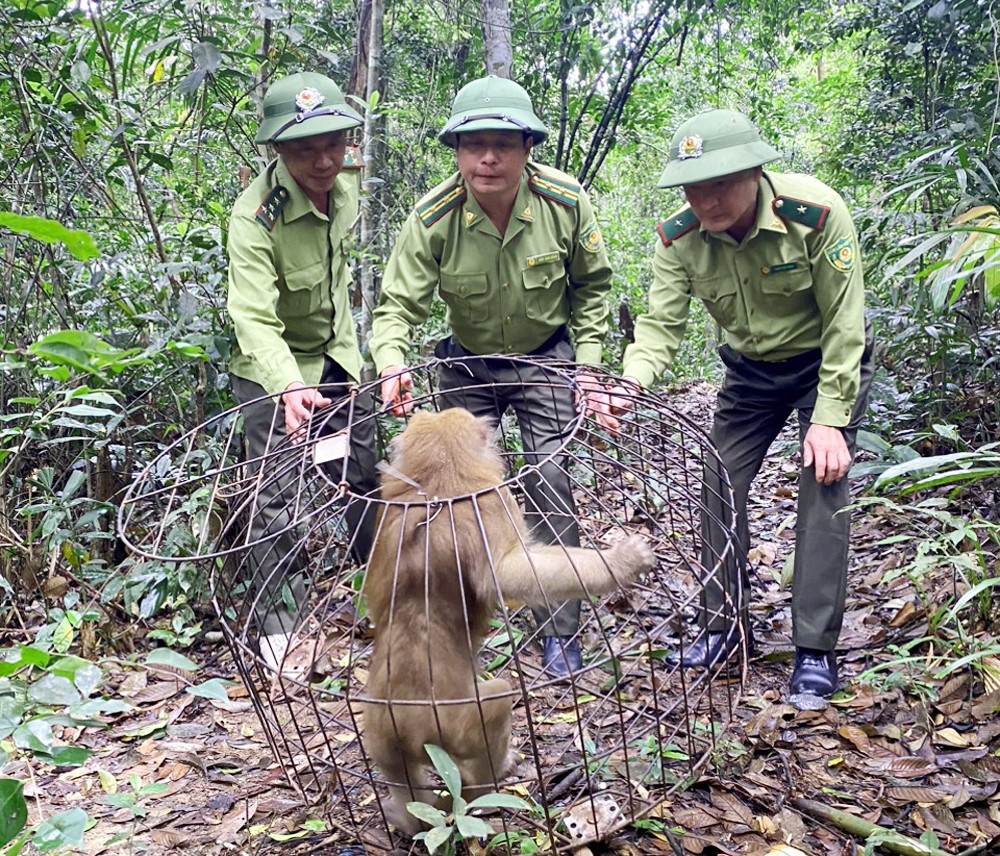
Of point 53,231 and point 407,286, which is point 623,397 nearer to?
point 407,286

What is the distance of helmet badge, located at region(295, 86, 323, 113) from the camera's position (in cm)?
450

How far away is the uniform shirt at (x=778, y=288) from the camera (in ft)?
13.1

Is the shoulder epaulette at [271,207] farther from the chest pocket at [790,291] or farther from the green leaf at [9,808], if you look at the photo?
the green leaf at [9,808]

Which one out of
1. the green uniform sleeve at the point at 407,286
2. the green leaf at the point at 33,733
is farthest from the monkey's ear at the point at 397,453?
the green leaf at the point at 33,733

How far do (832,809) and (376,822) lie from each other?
166 centimetres

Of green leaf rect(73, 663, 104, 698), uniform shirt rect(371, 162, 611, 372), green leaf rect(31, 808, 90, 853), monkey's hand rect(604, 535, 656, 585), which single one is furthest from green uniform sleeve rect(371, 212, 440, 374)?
green leaf rect(31, 808, 90, 853)

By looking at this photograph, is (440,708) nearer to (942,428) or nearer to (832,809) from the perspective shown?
(832,809)

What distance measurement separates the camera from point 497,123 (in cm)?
424

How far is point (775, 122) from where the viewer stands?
42.5 ft

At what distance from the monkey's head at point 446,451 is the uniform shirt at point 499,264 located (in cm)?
120

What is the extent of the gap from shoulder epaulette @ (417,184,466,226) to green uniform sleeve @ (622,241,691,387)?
1.07 meters

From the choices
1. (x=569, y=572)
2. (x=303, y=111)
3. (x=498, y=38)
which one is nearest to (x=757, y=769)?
(x=569, y=572)

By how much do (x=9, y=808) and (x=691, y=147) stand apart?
11.1 feet

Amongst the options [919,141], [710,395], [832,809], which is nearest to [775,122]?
[710,395]
